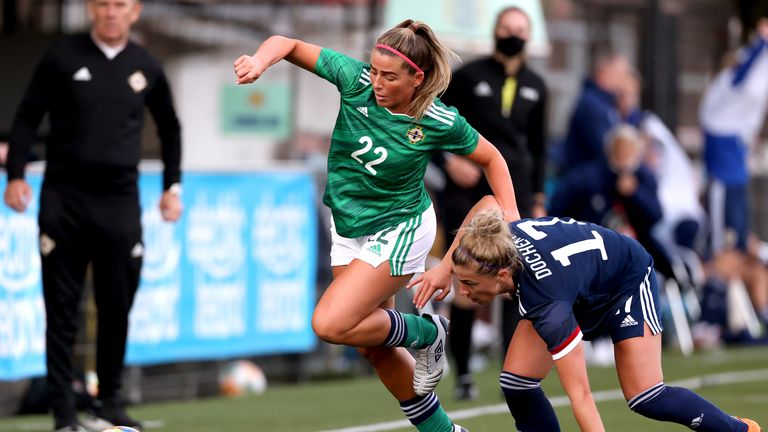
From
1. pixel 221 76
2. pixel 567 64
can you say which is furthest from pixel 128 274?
pixel 567 64

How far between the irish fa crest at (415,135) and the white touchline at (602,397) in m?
2.11

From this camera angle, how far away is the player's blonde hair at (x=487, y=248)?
237 inches

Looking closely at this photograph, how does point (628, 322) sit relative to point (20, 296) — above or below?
above

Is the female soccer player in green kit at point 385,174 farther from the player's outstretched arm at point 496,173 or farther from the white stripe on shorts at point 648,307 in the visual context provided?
the white stripe on shorts at point 648,307

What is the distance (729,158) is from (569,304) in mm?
8586

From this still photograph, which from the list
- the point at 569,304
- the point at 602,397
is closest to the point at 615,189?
the point at 602,397

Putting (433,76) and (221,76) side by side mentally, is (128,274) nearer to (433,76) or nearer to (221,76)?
(433,76)

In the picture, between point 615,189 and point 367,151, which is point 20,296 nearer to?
point 367,151

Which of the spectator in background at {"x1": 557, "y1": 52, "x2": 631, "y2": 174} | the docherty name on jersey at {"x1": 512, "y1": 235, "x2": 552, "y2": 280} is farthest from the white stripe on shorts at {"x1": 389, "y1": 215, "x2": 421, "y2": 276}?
the spectator in background at {"x1": 557, "y1": 52, "x2": 631, "y2": 174}

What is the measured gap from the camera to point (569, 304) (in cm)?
611

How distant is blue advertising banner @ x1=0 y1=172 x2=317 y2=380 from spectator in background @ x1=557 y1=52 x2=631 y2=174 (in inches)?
117

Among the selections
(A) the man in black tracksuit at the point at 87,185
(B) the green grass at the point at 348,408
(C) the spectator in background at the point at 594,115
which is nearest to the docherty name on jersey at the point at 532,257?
(B) the green grass at the point at 348,408

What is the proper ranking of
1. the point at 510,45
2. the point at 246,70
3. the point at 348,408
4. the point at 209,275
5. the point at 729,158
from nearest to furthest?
the point at 246,70, the point at 348,408, the point at 510,45, the point at 209,275, the point at 729,158

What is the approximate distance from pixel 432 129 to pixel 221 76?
20.4 ft
